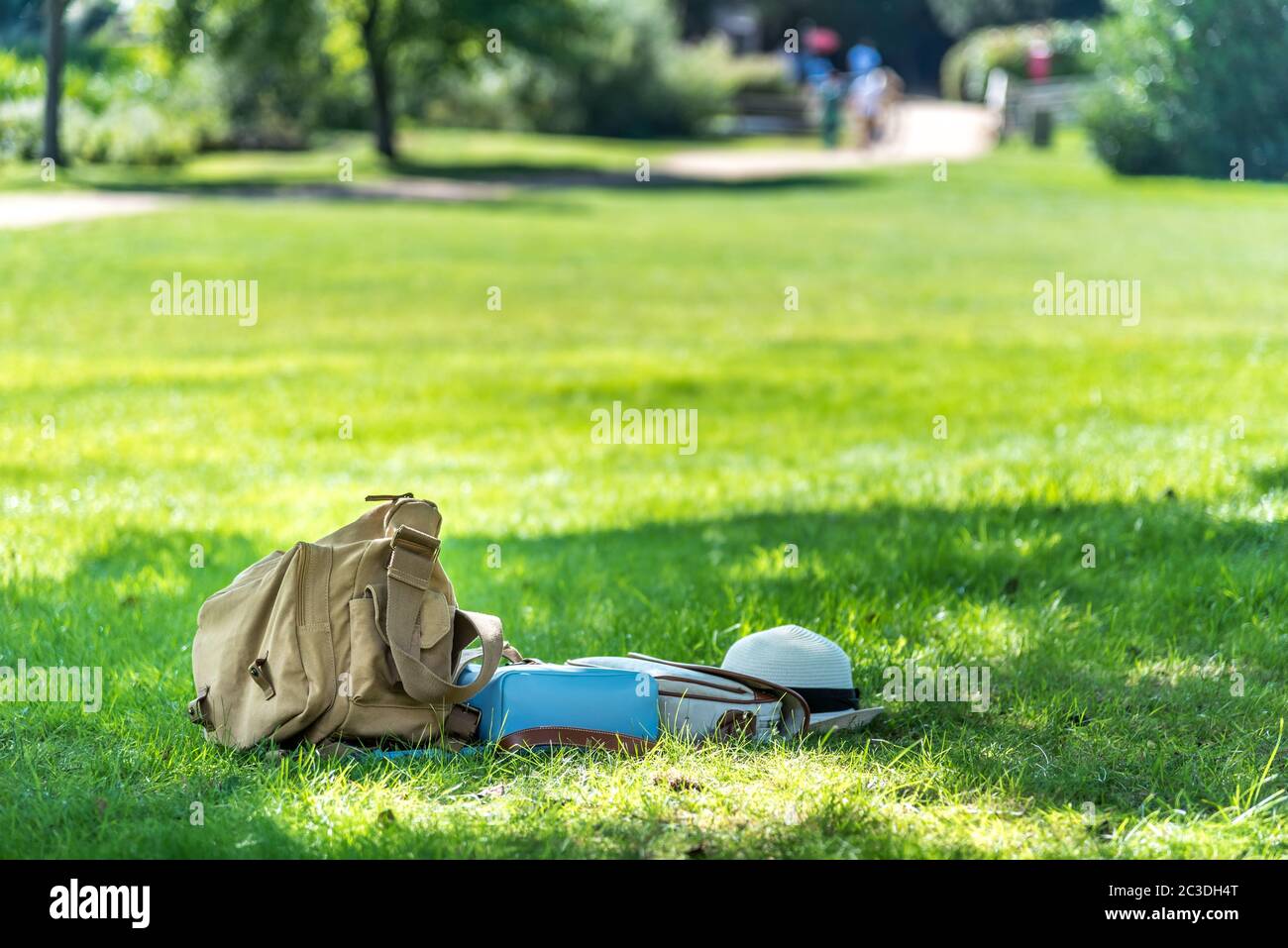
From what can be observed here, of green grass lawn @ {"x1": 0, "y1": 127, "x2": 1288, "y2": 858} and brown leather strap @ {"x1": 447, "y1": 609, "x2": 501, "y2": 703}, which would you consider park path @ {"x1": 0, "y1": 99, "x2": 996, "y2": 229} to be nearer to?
green grass lawn @ {"x1": 0, "y1": 127, "x2": 1288, "y2": 858}

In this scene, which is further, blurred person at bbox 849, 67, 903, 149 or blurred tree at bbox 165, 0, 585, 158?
blurred person at bbox 849, 67, 903, 149

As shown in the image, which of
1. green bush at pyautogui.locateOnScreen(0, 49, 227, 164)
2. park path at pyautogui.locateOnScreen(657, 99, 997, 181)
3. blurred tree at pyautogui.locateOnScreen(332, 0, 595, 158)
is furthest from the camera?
blurred tree at pyautogui.locateOnScreen(332, 0, 595, 158)

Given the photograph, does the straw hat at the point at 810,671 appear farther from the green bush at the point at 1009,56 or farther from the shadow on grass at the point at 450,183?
the green bush at the point at 1009,56

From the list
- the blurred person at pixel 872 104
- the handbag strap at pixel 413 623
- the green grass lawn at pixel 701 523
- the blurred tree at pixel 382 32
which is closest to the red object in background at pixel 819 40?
the blurred person at pixel 872 104

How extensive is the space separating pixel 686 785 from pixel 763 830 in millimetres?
324

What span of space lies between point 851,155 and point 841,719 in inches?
1497

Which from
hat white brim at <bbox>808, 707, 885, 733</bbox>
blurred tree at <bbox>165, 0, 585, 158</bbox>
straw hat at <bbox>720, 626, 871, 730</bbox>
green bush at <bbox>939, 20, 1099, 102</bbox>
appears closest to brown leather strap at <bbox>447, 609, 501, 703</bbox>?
straw hat at <bbox>720, 626, 871, 730</bbox>

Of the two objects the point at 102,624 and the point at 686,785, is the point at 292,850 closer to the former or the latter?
the point at 686,785

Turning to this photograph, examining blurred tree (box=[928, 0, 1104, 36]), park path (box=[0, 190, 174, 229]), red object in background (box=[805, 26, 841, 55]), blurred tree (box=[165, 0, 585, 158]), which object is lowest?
park path (box=[0, 190, 174, 229])

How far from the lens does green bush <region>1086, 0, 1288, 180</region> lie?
400 inches

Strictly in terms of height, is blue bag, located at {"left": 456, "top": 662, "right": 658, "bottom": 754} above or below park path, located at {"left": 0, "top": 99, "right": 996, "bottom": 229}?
below

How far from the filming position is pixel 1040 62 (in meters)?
47.0

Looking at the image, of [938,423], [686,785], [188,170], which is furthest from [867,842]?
[188,170]

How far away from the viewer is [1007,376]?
12625 millimetres
